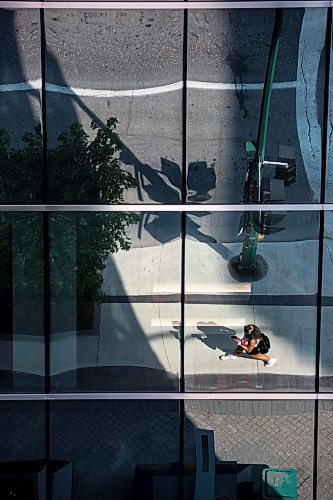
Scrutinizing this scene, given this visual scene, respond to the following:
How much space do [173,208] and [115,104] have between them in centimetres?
167

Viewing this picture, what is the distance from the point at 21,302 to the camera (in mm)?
10234

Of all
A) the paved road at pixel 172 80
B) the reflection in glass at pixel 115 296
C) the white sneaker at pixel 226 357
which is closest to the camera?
the paved road at pixel 172 80

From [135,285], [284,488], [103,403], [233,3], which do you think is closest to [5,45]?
[233,3]

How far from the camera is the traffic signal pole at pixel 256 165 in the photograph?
9.84 meters

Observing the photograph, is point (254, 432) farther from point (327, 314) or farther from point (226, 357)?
point (327, 314)

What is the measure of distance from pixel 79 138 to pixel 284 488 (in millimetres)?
5855

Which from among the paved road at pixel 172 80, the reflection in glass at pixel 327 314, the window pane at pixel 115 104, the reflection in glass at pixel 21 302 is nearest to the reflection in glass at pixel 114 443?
the reflection in glass at pixel 21 302

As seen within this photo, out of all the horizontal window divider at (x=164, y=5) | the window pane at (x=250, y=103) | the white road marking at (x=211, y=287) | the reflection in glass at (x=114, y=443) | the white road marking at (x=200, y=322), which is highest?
the horizontal window divider at (x=164, y=5)

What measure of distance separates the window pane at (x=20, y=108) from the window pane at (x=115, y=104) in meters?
0.20

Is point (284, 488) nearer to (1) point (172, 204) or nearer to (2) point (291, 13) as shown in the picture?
(1) point (172, 204)

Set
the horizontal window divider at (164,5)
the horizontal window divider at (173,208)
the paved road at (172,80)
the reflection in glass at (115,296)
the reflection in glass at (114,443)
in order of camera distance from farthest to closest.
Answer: the reflection in glass at (114,443), the reflection in glass at (115,296), the horizontal window divider at (173,208), the paved road at (172,80), the horizontal window divider at (164,5)

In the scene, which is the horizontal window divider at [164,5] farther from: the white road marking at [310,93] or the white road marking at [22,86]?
the white road marking at [22,86]

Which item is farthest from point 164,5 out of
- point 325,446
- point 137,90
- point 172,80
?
point 325,446

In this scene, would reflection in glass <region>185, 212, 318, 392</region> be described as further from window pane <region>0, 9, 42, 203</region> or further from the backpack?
window pane <region>0, 9, 42, 203</region>
